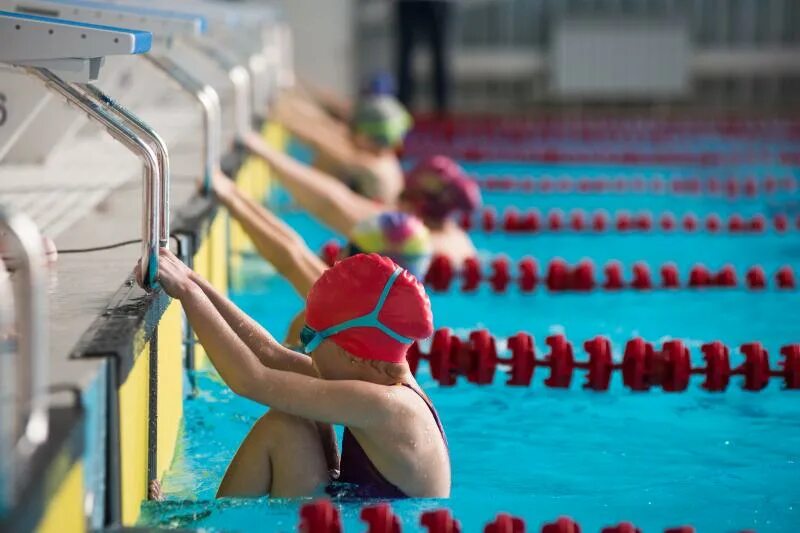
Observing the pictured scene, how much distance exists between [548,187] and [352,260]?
787 cm

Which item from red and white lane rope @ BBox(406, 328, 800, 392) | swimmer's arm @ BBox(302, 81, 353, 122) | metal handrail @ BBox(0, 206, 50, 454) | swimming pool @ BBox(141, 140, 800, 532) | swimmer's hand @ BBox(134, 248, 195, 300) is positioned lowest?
swimming pool @ BBox(141, 140, 800, 532)

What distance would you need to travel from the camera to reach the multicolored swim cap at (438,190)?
6.08 meters

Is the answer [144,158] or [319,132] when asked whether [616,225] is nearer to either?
[319,132]

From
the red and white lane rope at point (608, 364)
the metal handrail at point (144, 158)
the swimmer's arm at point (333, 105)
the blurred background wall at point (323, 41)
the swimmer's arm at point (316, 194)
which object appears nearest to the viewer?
the metal handrail at point (144, 158)

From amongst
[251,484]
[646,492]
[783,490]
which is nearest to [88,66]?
[251,484]

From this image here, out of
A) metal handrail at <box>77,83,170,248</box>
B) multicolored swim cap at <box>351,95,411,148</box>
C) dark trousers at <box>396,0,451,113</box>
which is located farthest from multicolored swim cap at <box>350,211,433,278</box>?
dark trousers at <box>396,0,451,113</box>

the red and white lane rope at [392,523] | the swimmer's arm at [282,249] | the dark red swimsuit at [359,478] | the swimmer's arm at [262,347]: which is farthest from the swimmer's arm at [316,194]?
the red and white lane rope at [392,523]

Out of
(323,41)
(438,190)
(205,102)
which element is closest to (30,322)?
(205,102)

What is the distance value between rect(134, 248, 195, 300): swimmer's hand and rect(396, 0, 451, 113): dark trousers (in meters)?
13.7

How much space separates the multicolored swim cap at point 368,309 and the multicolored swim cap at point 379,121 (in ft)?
16.4

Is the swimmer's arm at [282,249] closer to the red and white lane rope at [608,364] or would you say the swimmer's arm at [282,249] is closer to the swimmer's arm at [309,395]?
the red and white lane rope at [608,364]

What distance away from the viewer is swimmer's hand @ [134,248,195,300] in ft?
Answer: 10.2

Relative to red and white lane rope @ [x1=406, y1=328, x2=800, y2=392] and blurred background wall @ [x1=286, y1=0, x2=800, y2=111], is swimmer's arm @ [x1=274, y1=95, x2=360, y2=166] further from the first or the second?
blurred background wall @ [x1=286, y1=0, x2=800, y2=111]

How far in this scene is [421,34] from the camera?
55.9ft
